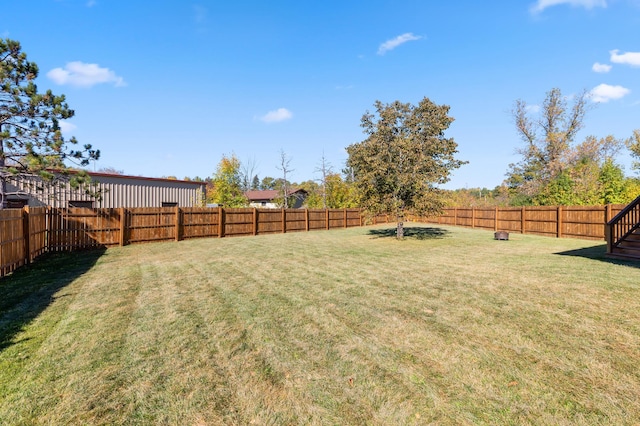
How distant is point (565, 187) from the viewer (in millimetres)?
20484

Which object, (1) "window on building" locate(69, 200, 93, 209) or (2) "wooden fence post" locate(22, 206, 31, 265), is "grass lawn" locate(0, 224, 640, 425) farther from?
(1) "window on building" locate(69, 200, 93, 209)

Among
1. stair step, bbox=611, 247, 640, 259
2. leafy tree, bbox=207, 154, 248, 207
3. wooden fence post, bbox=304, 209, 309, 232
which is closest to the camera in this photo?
stair step, bbox=611, 247, 640, 259

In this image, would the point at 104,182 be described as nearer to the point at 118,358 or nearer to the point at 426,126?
the point at 118,358

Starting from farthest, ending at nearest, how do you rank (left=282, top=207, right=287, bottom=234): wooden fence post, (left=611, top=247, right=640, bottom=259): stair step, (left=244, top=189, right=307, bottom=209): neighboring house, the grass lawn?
(left=244, top=189, right=307, bottom=209): neighboring house → (left=282, top=207, right=287, bottom=234): wooden fence post → (left=611, top=247, right=640, bottom=259): stair step → the grass lawn

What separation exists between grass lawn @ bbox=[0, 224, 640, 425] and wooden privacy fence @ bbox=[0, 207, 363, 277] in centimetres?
177

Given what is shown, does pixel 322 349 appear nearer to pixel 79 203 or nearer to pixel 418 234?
pixel 418 234

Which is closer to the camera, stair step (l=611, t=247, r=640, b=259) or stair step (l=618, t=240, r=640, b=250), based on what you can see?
stair step (l=611, t=247, r=640, b=259)

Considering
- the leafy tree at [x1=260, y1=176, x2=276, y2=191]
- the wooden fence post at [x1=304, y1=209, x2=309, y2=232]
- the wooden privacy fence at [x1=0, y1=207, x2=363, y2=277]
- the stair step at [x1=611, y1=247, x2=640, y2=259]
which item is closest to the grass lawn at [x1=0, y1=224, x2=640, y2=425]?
the wooden privacy fence at [x1=0, y1=207, x2=363, y2=277]

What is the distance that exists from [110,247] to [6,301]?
8.49m

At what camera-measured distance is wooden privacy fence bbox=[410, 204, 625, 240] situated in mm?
15406

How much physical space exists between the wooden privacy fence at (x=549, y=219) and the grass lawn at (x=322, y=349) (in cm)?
1027

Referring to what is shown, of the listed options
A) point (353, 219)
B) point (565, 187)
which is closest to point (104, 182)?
point (353, 219)

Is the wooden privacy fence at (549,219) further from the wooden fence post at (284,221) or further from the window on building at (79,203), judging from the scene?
the window on building at (79,203)

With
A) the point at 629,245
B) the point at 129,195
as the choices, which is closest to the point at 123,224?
the point at 129,195
